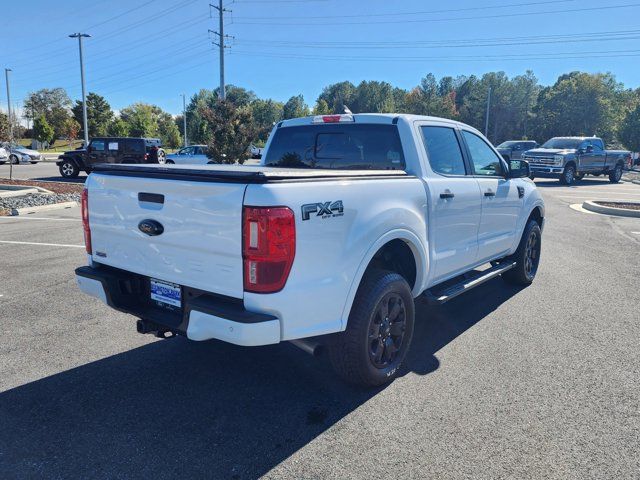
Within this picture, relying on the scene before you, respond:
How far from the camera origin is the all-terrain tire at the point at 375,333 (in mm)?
3312

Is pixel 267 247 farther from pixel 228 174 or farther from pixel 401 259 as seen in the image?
pixel 401 259

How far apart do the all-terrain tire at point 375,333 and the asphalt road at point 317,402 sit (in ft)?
0.59

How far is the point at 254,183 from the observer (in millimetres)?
2727

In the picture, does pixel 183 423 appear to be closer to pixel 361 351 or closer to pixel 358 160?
pixel 361 351

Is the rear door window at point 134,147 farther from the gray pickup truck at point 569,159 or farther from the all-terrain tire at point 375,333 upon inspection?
the all-terrain tire at point 375,333

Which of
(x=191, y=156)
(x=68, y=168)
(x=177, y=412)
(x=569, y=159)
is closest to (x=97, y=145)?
(x=68, y=168)

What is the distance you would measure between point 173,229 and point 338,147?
6.62 ft

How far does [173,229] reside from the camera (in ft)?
10.0

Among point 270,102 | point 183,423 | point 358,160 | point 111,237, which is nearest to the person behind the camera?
point 183,423

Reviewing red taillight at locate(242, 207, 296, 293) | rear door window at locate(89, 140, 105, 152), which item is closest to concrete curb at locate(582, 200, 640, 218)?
red taillight at locate(242, 207, 296, 293)

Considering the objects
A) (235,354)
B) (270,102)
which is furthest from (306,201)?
(270,102)

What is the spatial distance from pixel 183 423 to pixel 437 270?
7.75ft

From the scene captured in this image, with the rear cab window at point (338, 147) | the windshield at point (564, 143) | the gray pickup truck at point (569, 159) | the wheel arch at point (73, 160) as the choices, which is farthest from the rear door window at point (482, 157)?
the wheel arch at point (73, 160)

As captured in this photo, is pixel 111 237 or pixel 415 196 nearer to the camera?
pixel 111 237
